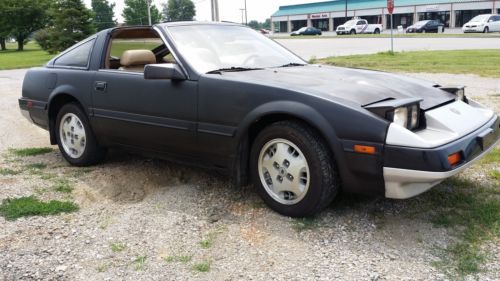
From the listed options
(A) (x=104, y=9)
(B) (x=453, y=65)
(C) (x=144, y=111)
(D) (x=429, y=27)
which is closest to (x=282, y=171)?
(C) (x=144, y=111)

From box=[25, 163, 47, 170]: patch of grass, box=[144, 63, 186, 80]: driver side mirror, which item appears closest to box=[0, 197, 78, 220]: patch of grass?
box=[25, 163, 47, 170]: patch of grass

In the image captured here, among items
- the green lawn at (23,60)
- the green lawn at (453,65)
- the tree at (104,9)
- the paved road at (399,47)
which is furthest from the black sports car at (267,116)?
the tree at (104,9)

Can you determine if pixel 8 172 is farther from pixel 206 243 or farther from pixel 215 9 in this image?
pixel 215 9

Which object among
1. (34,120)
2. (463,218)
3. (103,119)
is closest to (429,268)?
(463,218)

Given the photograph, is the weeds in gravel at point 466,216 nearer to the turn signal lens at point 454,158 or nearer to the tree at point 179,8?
the turn signal lens at point 454,158

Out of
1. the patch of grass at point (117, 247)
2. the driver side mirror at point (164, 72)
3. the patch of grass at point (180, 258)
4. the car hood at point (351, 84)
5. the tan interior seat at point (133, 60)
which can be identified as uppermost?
the tan interior seat at point (133, 60)

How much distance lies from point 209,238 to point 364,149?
1.19m

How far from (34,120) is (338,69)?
3501 mm

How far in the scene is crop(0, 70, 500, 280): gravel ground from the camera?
3027 mm

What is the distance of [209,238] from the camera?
3467 millimetres

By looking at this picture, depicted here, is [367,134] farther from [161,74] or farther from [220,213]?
[161,74]

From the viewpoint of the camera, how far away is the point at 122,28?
5172 millimetres

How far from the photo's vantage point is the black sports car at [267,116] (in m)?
3.26

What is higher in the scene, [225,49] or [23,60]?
[23,60]
